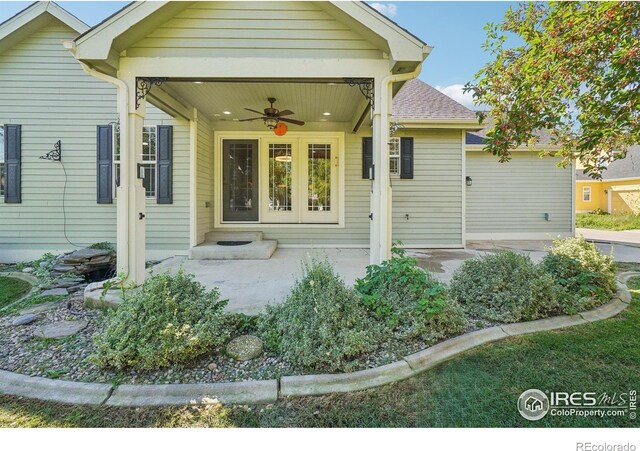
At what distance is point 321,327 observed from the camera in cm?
232

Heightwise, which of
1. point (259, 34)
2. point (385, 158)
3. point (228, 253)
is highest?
point (259, 34)

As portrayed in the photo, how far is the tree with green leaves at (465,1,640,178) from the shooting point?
9.47 ft

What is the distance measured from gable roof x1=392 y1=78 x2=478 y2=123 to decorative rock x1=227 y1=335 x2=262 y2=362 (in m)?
5.51

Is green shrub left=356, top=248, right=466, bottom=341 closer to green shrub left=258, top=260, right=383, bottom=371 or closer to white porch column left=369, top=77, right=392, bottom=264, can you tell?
green shrub left=258, top=260, right=383, bottom=371

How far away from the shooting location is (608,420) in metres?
1.82

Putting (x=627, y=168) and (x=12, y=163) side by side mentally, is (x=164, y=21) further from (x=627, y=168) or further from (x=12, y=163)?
(x=627, y=168)

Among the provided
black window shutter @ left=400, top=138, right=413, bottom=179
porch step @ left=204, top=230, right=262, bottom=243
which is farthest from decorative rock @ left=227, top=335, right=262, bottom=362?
black window shutter @ left=400, top=138, right=413, bottom=179

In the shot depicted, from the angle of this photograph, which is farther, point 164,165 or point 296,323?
point 164,165

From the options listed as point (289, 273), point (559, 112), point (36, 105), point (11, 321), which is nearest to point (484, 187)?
point (559, 112)

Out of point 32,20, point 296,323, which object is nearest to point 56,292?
point 296,323

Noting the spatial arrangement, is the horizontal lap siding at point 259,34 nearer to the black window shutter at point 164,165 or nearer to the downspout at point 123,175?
the downspout at point 123,175

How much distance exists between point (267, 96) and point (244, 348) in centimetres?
404

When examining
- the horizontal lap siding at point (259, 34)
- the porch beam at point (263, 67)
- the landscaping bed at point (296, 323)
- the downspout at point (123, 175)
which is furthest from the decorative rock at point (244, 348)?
the horizontal lap siding at point (259, 34)

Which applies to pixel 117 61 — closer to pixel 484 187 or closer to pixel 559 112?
pixel 559 112
